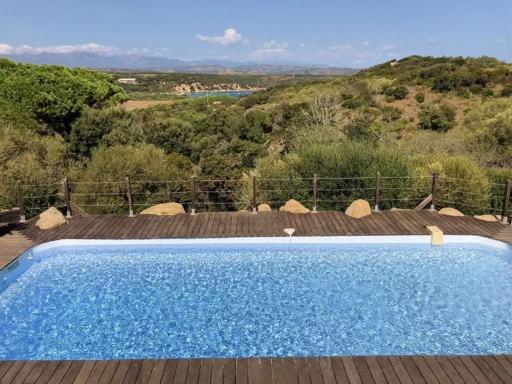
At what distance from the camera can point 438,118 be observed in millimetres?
26391

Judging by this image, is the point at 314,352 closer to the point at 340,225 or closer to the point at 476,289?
the point at 476,289

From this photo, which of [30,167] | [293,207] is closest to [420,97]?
[293,207]

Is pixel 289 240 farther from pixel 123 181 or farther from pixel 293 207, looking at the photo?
pixel 123 181

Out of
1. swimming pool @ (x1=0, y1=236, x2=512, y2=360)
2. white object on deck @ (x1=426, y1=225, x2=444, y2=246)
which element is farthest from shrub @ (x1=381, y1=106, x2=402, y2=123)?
swimming pool @ (x1=0, y1=236, x2=512, y2=360)

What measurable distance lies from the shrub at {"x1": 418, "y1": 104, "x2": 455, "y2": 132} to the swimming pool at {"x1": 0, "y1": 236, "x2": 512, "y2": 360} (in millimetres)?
18261

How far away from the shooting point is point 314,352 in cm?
607

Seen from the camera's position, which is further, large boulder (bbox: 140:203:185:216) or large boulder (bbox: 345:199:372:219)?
large boulder (bbox: 140:203:185:216)

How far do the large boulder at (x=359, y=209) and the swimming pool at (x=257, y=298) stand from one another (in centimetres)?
125

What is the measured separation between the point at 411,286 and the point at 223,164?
10370 mm

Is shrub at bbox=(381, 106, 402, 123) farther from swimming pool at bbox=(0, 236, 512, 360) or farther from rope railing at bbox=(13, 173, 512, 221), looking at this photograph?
swimming pool at bbox=(0, 236, 512, 360)

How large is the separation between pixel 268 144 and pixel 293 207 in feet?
47.2

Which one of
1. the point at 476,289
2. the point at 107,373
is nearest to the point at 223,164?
the point at 476,289

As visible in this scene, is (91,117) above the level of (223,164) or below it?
above

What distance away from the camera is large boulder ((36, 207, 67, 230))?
399 inches
